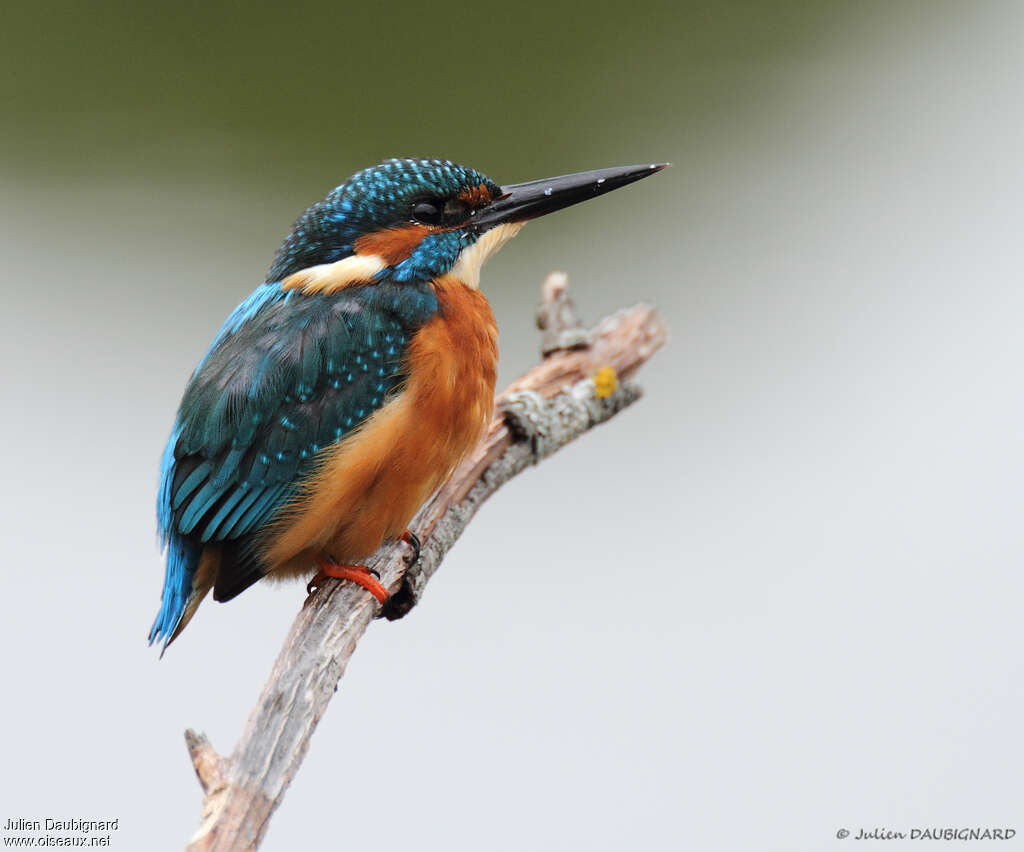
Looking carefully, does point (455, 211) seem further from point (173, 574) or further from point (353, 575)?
point (173, 574)

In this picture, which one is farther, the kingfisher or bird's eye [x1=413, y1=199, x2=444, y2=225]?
bird's eye [x1=413, y1=199, x2=444, y2=225]

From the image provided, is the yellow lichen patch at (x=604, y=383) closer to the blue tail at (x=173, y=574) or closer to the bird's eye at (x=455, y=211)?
the bird's eye at (x=455, y=211)

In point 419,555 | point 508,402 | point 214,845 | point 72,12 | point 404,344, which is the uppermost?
point 72,12

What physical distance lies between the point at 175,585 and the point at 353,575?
0.32m

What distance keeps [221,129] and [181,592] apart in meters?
3.31

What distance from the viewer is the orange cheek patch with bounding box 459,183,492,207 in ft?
7.10

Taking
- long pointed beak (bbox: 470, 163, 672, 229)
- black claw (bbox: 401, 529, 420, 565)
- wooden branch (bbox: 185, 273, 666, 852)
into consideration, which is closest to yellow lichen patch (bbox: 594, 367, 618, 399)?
wooden branch (bbox: 185, 273, 666, 852)

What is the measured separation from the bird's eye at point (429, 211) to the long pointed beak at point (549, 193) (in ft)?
0.25

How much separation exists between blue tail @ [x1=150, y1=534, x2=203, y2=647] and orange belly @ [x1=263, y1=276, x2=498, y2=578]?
5.4 inches

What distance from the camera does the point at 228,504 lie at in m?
1.89

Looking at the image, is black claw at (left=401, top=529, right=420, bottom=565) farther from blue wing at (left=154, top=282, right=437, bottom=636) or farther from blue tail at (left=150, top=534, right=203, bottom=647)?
blue tail at (left=150, top=534, right=203, bottom=647)

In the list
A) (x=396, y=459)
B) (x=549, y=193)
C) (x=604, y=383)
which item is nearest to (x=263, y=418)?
(x=396, y=459)

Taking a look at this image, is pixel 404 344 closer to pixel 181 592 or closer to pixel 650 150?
pixel 181 592

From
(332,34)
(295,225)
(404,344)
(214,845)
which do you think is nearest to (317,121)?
(332,34)
